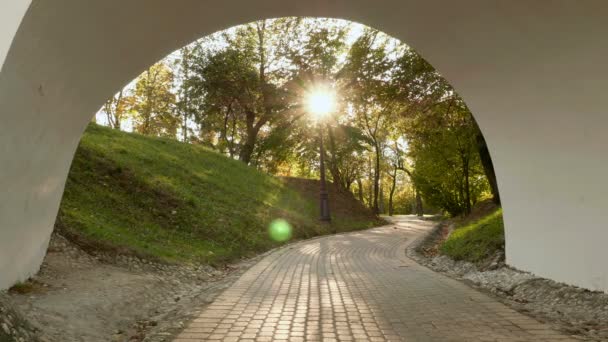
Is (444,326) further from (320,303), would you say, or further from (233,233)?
(233,233)

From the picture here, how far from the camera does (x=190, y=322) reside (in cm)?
485

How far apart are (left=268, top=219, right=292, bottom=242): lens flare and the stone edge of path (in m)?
8.20

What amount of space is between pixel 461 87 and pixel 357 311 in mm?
3666

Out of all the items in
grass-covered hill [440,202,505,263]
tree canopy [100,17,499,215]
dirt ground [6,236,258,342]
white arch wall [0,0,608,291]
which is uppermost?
tree canopy [100,17,499,215]

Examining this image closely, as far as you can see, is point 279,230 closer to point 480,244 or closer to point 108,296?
point 480,244

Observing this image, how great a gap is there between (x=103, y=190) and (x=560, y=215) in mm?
10804

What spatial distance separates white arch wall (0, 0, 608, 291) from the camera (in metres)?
4.09

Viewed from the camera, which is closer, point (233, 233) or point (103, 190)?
point (103, 190)

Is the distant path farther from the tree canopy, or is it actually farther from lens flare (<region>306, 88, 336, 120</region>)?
lens flare (<region>306, 88, 336, 120</region>)

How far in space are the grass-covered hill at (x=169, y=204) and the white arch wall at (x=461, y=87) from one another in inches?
146

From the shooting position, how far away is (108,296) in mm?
5734

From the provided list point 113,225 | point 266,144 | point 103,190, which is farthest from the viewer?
point 266,144

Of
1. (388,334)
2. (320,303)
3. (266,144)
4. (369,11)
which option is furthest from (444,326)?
(266,144)

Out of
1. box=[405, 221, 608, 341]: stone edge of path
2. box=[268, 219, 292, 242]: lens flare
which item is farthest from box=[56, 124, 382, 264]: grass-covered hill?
box=[405, 221, 608, 341]: stone edge of path
